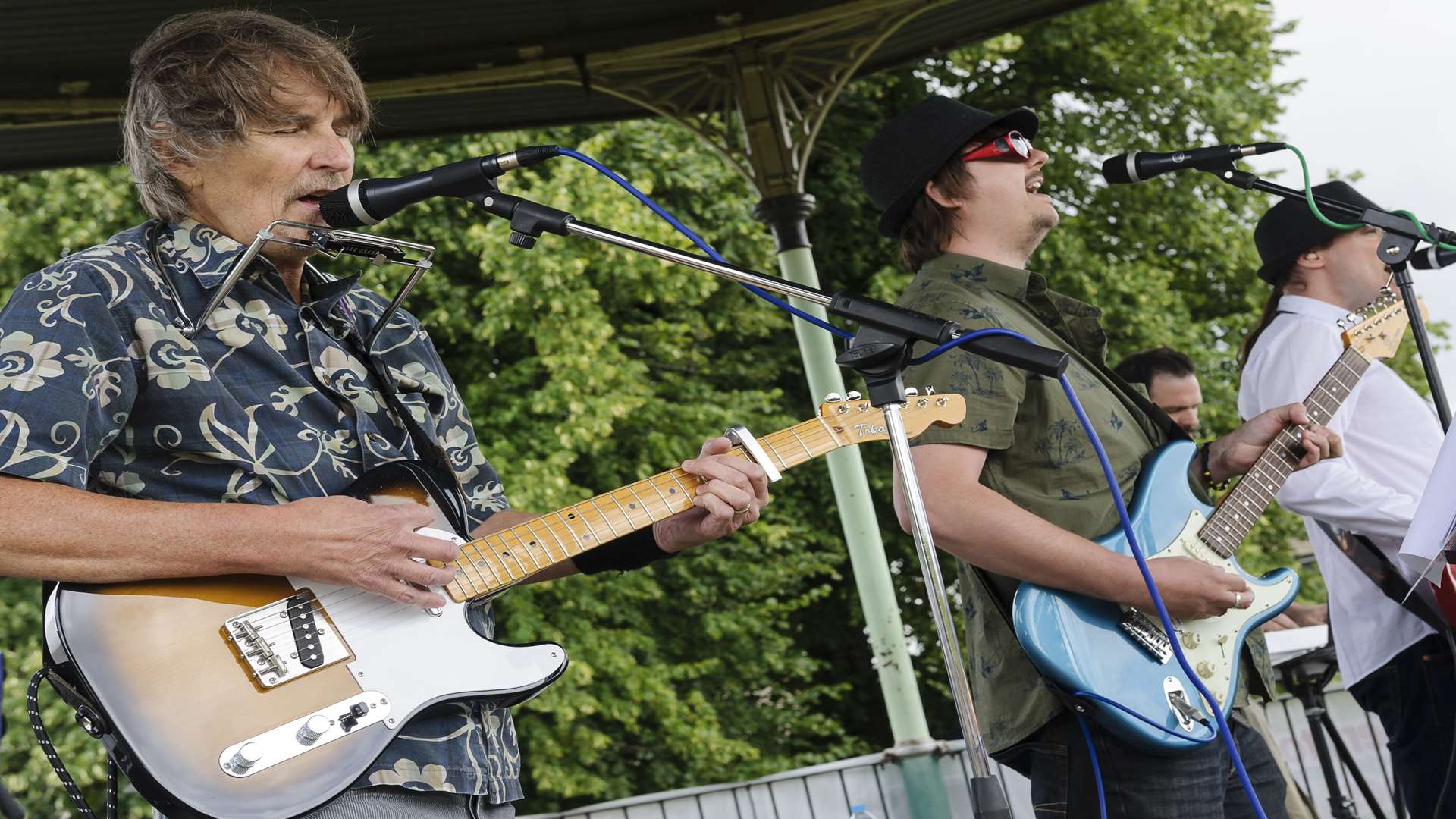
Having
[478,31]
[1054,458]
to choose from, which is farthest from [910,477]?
[478,31]

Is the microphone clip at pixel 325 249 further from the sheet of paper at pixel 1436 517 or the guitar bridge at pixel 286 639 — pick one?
the sheet of paper at pixel 1436 517

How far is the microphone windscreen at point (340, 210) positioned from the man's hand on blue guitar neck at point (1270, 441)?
73.5 inches

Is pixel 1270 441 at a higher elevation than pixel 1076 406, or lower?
higher

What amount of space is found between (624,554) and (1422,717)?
2.22 m

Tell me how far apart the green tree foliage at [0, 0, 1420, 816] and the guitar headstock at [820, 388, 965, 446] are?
7120 millimetres

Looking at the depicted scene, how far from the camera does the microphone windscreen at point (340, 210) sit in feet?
6.50

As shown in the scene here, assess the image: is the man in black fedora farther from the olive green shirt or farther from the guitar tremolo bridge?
the guitar tremolo bridge

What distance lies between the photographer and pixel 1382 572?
3.37 meters

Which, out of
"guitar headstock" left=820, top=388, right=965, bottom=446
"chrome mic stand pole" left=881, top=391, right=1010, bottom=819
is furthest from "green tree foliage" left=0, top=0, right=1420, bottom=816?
"chrome mic stand pole" left=881, top=391, right=1010, bottom=819

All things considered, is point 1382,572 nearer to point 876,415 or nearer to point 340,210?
point 876,415

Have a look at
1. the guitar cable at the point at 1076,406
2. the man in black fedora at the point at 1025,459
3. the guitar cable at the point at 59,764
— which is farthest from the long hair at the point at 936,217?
the guitar cable at the point at 59,764

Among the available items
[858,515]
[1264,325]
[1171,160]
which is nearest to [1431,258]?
[1264,325]

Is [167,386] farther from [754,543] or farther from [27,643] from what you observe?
[754,543]

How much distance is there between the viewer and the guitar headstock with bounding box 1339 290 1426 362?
338 cm
